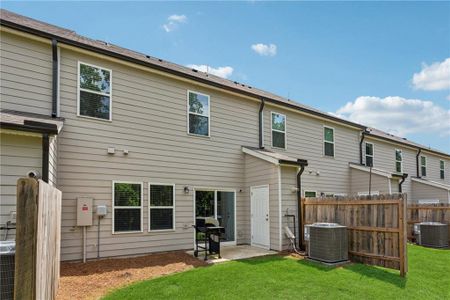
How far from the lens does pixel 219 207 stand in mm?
10711

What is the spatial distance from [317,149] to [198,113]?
21.2ft

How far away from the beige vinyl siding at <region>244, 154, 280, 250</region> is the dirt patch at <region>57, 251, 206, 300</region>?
2.70 m

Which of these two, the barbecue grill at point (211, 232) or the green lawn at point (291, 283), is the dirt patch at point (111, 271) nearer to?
the green lawn at point (291, 283)

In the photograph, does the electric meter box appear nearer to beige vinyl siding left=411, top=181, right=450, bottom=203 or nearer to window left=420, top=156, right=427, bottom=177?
beige vinyl siding left=411, top=181, right=450, bottom=203

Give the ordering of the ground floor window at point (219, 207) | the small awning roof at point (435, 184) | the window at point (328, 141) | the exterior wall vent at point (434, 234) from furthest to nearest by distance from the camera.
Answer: the small awning roof at point (435, 184) → the window at point (328, 141) → the exterior wall vent at point (434, 234) → the ground floor window at point (219, 207)

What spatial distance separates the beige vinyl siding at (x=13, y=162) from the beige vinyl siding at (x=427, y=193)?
19.6 metres

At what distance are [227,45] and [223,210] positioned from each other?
22.9ft

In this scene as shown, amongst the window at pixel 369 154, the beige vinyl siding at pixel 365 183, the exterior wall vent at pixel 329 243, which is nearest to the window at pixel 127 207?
the exterior wall vent at pixel 329 243

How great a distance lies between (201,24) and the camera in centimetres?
1169

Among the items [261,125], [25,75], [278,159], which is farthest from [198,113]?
[25,75]

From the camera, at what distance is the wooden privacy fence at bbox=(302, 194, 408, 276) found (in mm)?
7284

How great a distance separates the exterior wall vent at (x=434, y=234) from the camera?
11102 mm

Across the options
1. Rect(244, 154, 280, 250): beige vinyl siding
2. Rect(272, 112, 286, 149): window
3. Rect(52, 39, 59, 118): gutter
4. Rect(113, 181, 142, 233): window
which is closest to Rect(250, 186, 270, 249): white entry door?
Rect(244, 154, 280, 250): beige vinyl siding

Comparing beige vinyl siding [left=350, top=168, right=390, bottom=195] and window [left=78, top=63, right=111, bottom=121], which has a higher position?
window [left=78, top=63, right=111, bottom=121]
